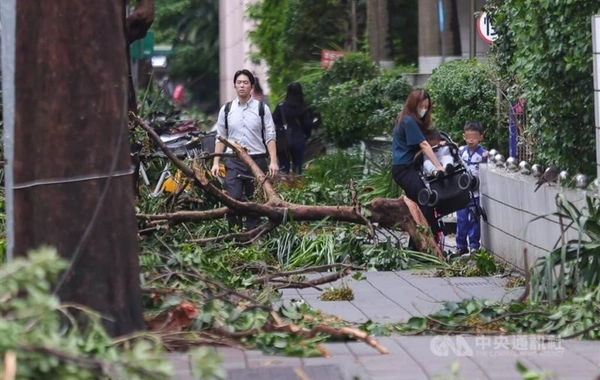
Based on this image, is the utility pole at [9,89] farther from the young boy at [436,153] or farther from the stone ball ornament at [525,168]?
the young boy at [436,153]

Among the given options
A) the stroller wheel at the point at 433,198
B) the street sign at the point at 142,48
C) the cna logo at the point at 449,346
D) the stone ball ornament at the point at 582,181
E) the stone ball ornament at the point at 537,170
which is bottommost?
the cna logo at the point at 449,346

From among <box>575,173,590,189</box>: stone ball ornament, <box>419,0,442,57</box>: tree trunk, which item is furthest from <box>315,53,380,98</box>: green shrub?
<box>575,173,590,189</box>: stone ball ornament

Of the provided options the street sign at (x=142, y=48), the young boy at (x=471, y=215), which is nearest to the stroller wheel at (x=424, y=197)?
the young boy at (x=471, y=215)

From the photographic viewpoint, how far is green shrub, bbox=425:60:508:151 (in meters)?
14.7

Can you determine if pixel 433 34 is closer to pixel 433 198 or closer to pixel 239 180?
pixel 239 180

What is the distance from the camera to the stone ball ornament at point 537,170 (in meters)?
10.2

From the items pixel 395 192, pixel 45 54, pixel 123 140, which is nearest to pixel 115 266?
pixel 123 140

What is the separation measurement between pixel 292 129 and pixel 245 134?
23.0ft

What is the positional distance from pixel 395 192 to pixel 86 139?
8258 mm

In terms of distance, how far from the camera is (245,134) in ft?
41.5

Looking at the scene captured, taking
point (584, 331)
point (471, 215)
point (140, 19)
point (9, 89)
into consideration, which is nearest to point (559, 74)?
→ point (584, 331)

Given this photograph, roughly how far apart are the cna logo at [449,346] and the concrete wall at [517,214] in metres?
1.56

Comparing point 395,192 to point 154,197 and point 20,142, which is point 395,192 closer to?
point 154,197

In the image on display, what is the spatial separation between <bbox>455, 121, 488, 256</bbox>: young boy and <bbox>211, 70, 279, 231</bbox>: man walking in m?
1.91
